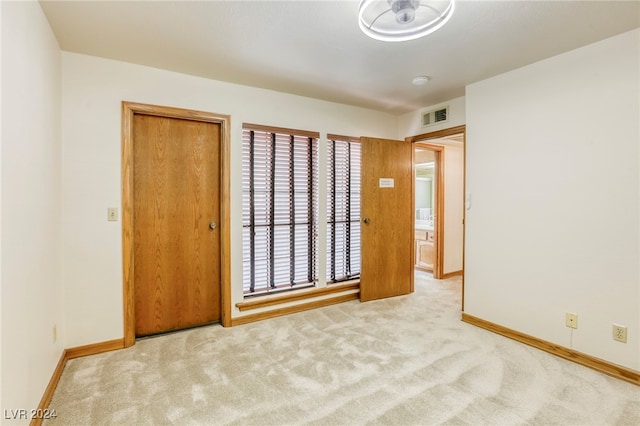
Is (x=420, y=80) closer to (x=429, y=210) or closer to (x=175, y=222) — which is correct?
(x=175, y=222)

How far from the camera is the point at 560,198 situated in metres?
2.49

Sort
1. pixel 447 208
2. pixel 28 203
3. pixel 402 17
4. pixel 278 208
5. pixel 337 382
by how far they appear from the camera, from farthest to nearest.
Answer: pixel 447 208 → pixel 278 208 → pixel 337 382 → pixel 402 17 → pixel 28 203

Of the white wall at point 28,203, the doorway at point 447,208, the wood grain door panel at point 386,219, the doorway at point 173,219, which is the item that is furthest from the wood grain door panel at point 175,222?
the doorway at point 447,208

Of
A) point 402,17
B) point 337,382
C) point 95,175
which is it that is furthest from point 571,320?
point 95,175

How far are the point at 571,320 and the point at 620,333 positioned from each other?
286 mm

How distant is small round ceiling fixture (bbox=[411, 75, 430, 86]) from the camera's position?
2.90 m

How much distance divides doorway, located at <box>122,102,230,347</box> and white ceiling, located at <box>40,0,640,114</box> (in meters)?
0.51

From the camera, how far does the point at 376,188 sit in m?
3.85

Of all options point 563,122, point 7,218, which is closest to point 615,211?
point 563,122

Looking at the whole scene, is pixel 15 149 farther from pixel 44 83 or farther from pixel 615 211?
pixel 615 211

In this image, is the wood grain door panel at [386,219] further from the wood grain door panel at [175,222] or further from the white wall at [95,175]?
the white wall at [95,175]

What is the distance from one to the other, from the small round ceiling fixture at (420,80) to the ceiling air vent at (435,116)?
0.70 m

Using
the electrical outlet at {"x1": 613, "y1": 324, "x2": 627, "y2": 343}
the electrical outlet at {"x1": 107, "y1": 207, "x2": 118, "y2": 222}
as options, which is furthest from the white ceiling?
the electrical outlet at {"x1": 613, "y1": 324, "x2": 627, "y2": 343}

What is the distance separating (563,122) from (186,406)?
10.9 ft
